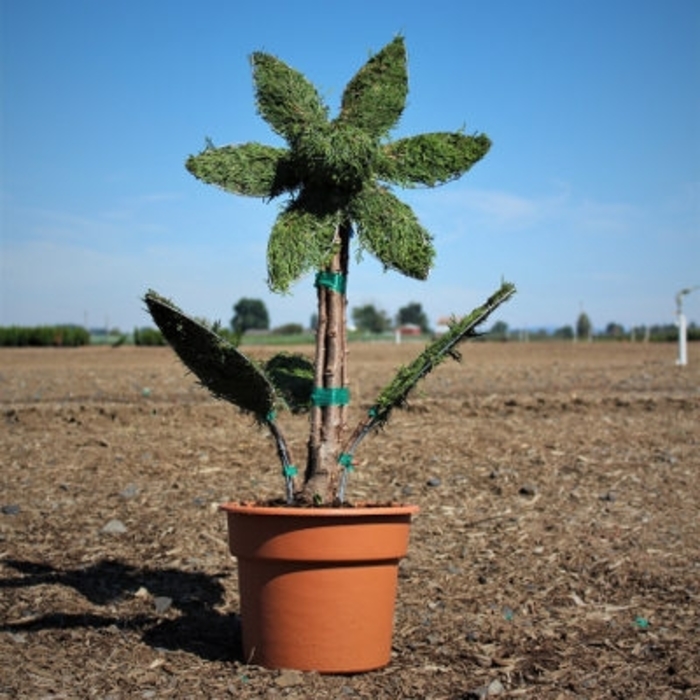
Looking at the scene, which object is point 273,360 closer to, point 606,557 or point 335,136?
point 335,136

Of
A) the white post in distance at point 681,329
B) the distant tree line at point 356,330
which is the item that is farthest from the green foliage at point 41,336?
the white post in distance at point 681,329

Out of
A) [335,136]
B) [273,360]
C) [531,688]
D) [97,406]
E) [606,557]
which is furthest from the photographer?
[97,406]

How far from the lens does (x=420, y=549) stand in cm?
583

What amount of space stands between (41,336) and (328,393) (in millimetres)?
36991

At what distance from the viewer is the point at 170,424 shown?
8.53 meters

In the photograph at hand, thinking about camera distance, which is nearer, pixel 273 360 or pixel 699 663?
pixel 699 663

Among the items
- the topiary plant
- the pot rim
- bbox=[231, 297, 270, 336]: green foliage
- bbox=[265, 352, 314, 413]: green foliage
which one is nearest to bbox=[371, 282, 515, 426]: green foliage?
the topiary plant

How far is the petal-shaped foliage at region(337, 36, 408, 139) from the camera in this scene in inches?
180

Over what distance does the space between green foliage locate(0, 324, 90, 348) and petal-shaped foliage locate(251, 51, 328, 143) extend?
35.3 meters

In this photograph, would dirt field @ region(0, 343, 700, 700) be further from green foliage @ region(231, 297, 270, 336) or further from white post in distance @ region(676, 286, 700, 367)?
green foliage @ region(231, 297, 270, 336)

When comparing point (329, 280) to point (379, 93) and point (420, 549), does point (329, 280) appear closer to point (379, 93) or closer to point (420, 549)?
point (379, 93)

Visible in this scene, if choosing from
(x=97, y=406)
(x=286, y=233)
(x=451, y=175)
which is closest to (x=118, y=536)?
(x=286, y=233)

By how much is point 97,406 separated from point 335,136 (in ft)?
17.5

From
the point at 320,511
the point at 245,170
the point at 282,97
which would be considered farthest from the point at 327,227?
the point at 320,511
